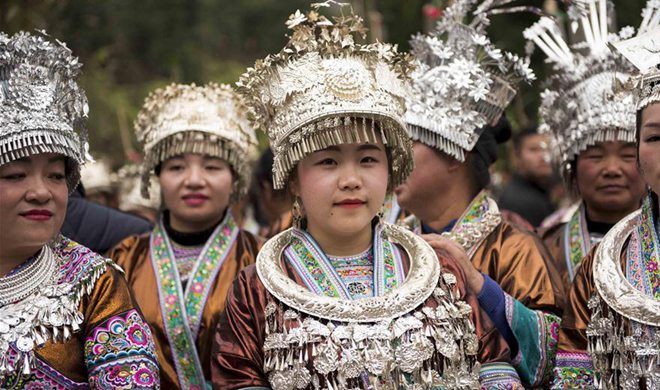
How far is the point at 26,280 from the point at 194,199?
1.58 meters

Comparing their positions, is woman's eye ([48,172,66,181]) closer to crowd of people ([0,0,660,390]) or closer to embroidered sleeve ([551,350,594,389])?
crowd of people ([0,0,660,390])

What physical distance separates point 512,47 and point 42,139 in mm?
12167

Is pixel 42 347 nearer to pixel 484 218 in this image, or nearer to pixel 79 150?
pixel 79 150

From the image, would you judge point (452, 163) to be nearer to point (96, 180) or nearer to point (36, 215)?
point (36, 215)

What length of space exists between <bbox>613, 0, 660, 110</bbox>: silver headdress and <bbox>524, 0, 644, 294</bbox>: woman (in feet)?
3.60

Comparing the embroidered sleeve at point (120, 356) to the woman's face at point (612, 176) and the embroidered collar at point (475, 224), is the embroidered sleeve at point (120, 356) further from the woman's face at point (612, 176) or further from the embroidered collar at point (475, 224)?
the woman's face at point (612, 176)

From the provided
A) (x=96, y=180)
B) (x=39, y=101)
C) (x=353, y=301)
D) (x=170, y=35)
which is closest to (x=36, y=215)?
(x=39, y=101)

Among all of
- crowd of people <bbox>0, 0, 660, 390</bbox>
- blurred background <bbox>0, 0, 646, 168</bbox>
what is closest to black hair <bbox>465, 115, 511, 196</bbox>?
crowd of people <bbox>0, 0, 660, 390</bbox>

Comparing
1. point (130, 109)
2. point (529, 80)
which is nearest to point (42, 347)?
point (529, 80)

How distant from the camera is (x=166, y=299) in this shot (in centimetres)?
471

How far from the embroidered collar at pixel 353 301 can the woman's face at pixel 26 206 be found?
78 cm

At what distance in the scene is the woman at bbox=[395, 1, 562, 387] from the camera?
4.33m

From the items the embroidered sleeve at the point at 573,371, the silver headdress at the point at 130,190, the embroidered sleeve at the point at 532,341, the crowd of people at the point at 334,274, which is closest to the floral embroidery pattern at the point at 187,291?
the crowd of people at the point at 334,274

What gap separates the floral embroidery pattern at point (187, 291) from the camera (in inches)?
180
